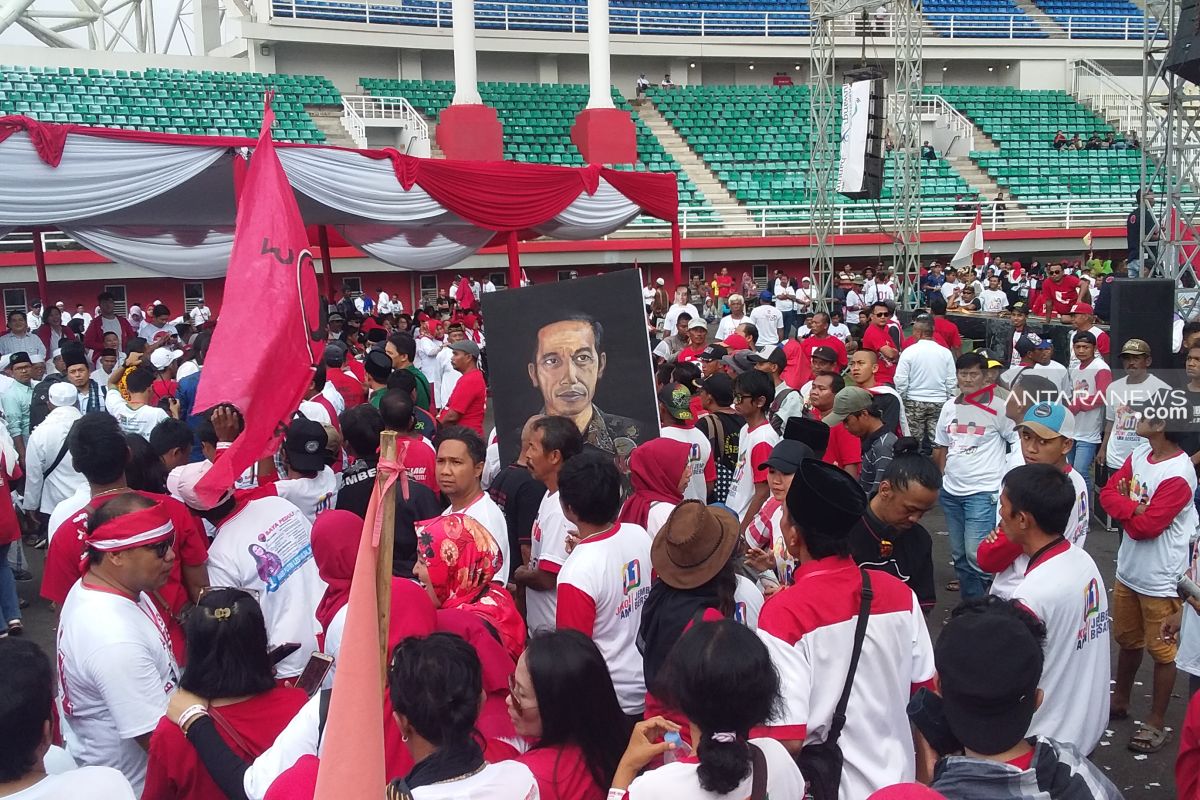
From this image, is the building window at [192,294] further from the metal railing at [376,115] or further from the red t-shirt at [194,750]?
the red t-shirt at [194,750]

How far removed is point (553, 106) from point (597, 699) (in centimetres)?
2809

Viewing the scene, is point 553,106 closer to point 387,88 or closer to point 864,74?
point 387,88

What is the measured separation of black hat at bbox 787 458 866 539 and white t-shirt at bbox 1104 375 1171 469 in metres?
4.75

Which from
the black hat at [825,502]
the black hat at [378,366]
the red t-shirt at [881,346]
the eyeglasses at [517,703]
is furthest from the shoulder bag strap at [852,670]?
the red t-shirt at [881,346]

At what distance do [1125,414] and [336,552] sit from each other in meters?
5.75

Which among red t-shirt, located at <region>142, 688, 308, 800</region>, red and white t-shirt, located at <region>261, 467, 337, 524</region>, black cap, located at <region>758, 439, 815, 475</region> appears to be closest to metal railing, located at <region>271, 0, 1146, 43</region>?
red and white t-shirt, located at <region>261, 467, 337, 524</region>

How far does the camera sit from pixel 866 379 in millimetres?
6605

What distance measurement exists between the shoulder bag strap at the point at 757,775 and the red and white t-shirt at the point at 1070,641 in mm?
1414

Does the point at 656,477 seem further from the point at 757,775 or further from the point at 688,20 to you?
the point at 688,20

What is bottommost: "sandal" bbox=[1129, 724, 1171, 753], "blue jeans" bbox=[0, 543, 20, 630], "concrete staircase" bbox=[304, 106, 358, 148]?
"sandal" bbox=[1129, 724, 1171, 753]

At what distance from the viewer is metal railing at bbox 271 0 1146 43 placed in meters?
28.8

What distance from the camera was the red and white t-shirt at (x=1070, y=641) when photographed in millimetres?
3229

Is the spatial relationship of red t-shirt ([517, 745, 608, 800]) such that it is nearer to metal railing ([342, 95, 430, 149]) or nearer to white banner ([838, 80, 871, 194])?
white banner ([838, 80, 871, 194])

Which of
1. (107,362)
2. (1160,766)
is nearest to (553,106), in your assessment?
(107,362)
